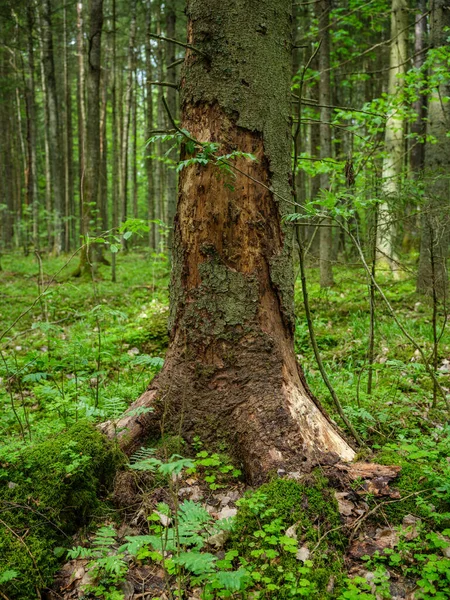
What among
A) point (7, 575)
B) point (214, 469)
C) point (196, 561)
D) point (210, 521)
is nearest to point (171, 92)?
point (214, 469)

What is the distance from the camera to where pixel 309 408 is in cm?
293

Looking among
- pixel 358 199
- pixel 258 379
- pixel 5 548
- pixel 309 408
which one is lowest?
pixel 5 548

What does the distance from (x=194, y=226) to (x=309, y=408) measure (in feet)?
4.83

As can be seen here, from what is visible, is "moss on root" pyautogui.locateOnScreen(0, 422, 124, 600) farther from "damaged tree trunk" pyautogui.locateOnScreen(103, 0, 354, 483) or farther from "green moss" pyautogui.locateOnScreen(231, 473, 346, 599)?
"green moss" pyautogui.locateOnScreen(231, 473, 346, 599)

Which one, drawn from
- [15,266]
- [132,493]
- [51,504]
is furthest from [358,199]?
[15,266]

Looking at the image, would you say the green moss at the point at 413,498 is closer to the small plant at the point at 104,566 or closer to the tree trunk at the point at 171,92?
the small plant at the point at 104,566

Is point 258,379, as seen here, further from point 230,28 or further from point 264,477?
point 230,28

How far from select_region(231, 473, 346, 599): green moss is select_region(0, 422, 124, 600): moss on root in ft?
3.11

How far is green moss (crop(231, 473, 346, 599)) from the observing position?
2.11 metres

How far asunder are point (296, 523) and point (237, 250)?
1.67 m

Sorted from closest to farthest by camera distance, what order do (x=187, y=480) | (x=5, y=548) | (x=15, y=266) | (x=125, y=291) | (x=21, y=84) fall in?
(x=5, y=548) < (x=187, y=480) < (x=125, y=291) < (x=15, y=266) < (x=21, y=84)

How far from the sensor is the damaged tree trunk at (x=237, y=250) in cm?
286

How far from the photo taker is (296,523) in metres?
2.34

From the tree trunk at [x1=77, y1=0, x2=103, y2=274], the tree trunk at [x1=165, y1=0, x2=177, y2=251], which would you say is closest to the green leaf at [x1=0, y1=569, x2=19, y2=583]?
the tree trunk at [x1=165, y1=0, x2=177, y2=251]
